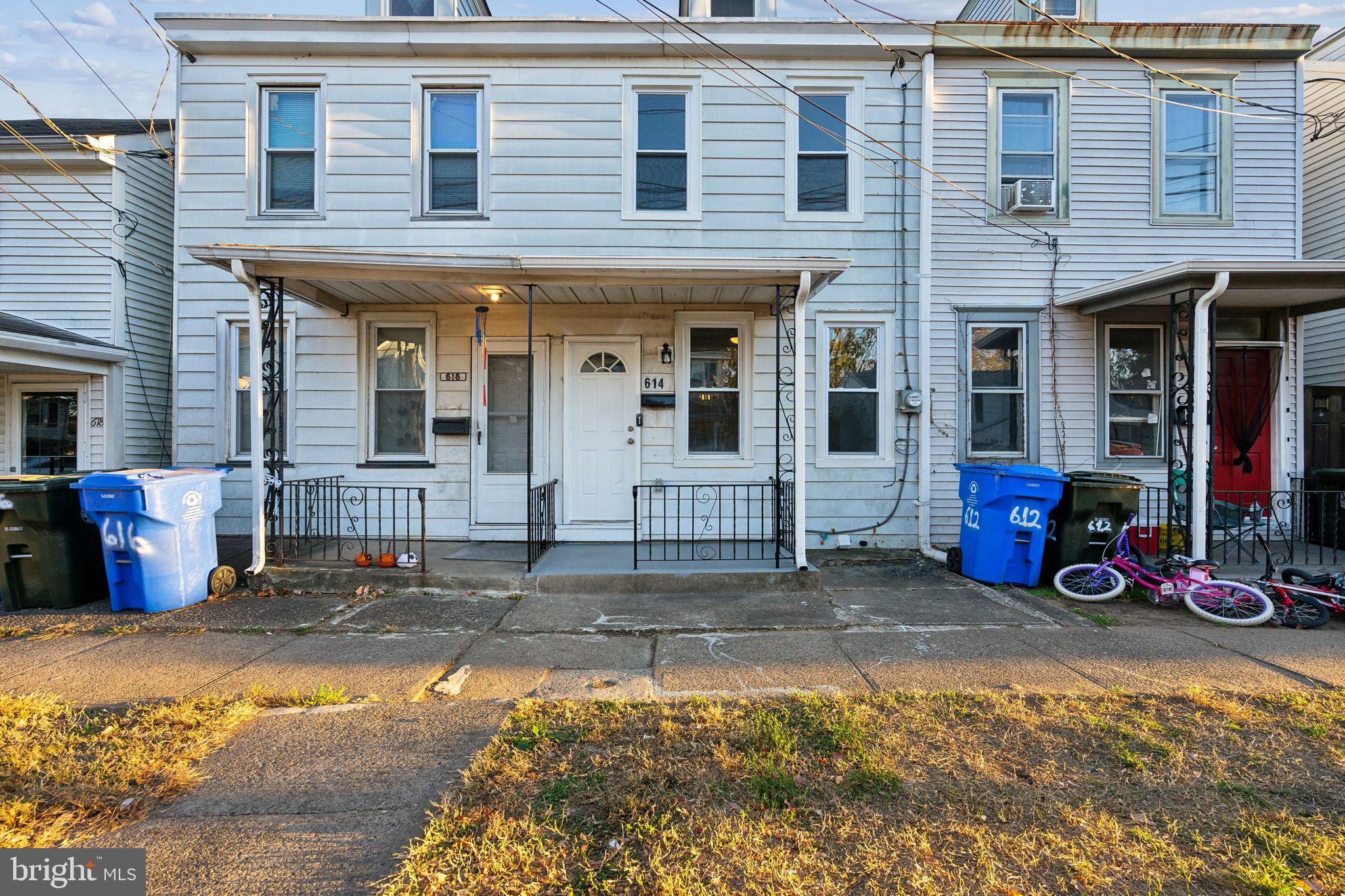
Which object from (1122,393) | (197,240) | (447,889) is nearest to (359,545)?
(197,240)

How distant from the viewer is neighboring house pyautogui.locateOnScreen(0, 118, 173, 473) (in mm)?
8664

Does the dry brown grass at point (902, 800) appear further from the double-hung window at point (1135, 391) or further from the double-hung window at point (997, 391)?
the double-hung window at point (1135, 391)

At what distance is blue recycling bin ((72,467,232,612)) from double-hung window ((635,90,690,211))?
5.60 metres

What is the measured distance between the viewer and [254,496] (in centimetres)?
612

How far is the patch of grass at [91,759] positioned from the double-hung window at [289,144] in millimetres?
6198

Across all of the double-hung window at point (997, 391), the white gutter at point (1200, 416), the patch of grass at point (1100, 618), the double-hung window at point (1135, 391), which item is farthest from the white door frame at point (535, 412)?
the double-hung window at point (1135, 391)

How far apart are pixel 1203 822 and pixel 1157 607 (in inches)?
151

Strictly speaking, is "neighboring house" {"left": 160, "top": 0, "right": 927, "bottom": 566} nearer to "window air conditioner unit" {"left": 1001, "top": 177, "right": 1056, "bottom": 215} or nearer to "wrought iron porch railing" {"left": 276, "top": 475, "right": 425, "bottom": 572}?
"wrought iron porch railing" {"left": 276, "top": 475, "right": 425, "bottom": 572}

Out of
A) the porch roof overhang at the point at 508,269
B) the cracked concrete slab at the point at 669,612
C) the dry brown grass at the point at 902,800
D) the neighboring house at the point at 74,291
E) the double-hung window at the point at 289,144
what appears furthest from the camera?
the neighboring house at the point at 74,291

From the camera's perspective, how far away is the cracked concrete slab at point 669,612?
512 centimetres

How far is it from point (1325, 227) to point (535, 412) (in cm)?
1163

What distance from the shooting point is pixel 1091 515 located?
628cm

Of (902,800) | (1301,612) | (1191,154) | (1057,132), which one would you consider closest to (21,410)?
(902,800)

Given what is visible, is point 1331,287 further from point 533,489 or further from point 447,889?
point 447,889
